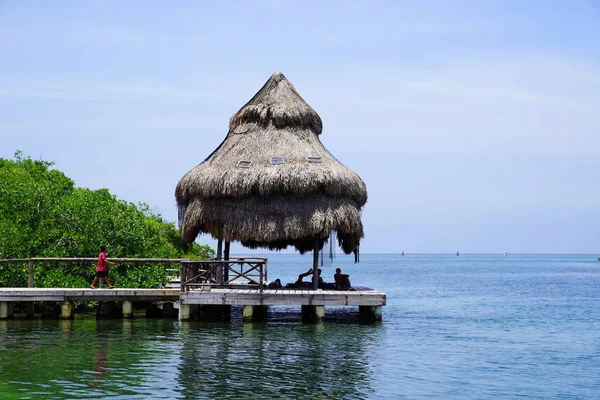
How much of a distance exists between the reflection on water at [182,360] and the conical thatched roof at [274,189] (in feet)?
10.1

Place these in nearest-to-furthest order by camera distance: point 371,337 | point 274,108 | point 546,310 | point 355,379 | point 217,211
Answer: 1. point 355,379
2. point 371,337
3. point 217,211
4. point 274,108
5. point 546,310

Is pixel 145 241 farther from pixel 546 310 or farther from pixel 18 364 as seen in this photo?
pixel 546 310

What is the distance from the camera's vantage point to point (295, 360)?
18.8 metres

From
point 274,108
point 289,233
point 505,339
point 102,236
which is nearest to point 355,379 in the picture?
point 289,233

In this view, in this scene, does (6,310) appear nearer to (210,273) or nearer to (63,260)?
(63,260)

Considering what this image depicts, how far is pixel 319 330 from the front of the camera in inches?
944

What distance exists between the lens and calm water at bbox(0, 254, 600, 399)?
15812 mm

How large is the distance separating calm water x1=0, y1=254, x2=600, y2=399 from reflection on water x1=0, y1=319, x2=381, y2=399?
3cm

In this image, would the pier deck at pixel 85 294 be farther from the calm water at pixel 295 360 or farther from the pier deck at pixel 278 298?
the pier deck at pixel 278 298

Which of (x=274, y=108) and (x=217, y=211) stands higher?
(x=274, y=108)

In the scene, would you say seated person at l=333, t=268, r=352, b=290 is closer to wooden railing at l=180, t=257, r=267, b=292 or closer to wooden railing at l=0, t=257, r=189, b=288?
wooden railing at l=180, t=257, r=267, b=292

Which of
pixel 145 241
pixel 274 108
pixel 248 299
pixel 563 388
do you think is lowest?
pixel 563 388

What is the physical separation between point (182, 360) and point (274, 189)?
7.44 m

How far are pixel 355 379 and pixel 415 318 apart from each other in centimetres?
1487
